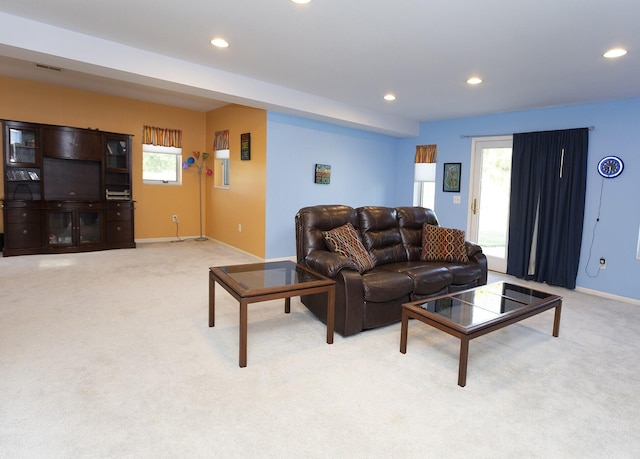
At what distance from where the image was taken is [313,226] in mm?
3582

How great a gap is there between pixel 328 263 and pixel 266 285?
621 millimetres

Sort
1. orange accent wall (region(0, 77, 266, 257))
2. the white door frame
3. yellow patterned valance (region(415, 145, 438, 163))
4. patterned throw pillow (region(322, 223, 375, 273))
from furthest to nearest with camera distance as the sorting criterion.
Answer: yellow patterned valance (region(415, 145, 438, 163))
the white door frame
orange accent wall (region(0, 77, 266, 257))
patterned throw pillow (region(322, 223, 375, 273))

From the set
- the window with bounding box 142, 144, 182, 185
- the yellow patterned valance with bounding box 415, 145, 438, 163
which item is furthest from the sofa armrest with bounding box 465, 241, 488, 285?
the window with bounding box 142, 144, 182, 185

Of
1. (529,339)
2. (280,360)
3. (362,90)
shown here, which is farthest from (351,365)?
(362,90)

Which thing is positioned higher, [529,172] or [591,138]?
[591,138]

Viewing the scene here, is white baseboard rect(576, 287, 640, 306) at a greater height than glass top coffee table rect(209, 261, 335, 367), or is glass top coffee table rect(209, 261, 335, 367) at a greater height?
glass top coffee table rect(209, 261, 335, 367)

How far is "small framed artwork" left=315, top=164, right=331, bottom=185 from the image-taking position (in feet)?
19.6

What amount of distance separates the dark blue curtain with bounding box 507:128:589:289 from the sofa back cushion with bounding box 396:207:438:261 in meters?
1.72

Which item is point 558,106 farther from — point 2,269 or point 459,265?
point 2,269

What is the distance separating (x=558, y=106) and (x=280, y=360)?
16.2 feet

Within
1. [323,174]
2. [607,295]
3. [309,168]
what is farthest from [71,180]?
[607,295]

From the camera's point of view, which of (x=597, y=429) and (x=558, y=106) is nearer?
(x=597, y=429)

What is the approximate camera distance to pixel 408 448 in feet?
5.94

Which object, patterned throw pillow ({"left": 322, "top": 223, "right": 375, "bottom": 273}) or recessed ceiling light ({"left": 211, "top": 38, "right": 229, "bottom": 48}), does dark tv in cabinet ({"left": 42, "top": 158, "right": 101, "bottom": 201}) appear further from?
patterned throw pillow ({"left": 322, "top": 223, "right": 375, "bottom": 273})
